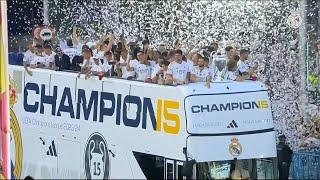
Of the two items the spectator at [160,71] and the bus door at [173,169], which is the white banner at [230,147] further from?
the spectator at [160,71]

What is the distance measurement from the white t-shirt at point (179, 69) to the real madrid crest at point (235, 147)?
1449 millimetres

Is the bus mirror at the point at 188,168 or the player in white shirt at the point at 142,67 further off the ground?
the player in white shirt at the point at 142,67

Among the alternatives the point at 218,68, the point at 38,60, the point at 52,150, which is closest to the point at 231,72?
the point at 218,68

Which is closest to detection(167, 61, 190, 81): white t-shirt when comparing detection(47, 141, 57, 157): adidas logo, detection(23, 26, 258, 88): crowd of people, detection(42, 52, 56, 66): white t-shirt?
detection(23, 26, 258, 88): crowd of people

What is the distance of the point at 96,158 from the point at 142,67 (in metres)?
1.62

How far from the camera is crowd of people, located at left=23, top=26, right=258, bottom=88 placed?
11188 millimetres

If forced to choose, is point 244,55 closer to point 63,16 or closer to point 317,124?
point 317,124

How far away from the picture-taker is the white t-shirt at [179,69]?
11102 mm

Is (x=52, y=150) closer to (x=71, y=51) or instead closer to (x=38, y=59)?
(x=38, y=59)

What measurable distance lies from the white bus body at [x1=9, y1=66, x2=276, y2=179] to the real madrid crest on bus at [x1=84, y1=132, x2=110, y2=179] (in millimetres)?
15

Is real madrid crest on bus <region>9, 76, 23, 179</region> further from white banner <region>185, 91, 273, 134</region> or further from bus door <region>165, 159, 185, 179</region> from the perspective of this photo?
white banner <region>185, 91, 273, 134</region>

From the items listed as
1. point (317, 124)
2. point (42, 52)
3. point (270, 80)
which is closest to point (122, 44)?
point (42, 52)

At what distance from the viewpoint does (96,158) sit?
11.3 meters

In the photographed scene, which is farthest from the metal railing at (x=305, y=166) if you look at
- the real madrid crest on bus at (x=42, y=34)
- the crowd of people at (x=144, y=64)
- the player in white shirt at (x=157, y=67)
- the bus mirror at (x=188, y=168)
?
the real madrid crest on bus at (x=42, y=34)
